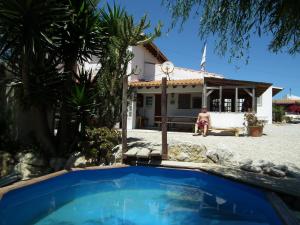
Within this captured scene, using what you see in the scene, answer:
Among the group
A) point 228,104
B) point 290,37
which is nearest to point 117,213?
point 290,37

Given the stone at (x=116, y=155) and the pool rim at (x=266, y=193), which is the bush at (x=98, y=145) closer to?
the stone at (x=116, y=155)

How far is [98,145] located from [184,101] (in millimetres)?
13450

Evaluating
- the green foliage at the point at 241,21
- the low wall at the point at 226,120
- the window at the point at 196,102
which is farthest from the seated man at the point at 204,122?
the green foliage at the point at 241,21

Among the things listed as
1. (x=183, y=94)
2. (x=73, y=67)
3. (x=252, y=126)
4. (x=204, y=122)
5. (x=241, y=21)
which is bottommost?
(x=252, y=126)

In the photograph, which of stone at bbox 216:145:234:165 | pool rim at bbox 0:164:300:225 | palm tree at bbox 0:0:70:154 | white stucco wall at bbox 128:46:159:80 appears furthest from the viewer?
white stucco wall at bbox 128:46:159:80

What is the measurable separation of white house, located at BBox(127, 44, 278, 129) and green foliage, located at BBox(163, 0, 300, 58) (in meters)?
12.4

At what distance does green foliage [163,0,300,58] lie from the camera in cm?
538

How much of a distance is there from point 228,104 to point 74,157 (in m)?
17.1

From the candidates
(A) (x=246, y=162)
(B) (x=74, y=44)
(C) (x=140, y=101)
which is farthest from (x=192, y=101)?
(A) (x=246, y=162)

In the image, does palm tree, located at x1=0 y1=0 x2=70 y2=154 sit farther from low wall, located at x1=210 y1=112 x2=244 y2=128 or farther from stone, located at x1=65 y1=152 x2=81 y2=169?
low wall, located at x1=210 y1=112 x2=244 y2=128

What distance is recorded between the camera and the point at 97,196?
810 centimetres

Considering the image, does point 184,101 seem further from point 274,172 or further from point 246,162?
point 274,172

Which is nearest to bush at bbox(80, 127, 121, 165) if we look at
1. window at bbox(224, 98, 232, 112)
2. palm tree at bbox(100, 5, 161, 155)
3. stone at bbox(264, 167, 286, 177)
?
palm tree at bbox(100, 5, 161, 155)

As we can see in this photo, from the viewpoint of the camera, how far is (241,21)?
19.0 ft
